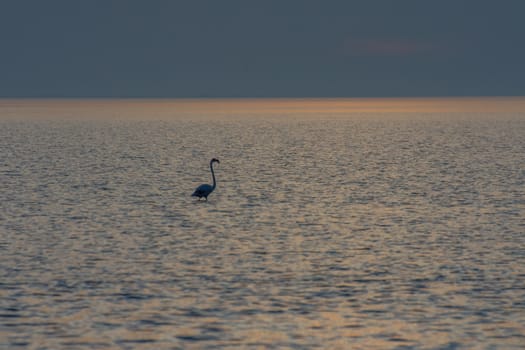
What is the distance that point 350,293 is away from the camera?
22875 millimetres

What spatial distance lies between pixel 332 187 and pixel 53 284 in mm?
28667

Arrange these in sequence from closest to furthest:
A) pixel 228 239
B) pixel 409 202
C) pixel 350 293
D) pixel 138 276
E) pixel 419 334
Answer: pixel 419 334, pixel 350 293, pixel 138 276, pixel 228 239, pixel 409 202

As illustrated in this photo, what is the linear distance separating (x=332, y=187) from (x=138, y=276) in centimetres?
2696

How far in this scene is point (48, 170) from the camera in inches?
2459

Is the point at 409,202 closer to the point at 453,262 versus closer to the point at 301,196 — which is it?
the point at 301,196

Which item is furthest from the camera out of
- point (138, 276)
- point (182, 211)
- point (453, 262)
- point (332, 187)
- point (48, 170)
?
point (48, 170)

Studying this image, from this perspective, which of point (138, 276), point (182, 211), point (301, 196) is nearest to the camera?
point (138, 276)

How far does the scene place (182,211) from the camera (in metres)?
39.8

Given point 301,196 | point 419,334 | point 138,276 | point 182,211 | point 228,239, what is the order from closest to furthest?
point 419,334, point 138,276, point 228,239, point 182,211, point 301,196

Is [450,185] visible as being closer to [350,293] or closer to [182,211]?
[182,211]

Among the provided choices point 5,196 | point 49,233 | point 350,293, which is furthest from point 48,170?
point 350,293

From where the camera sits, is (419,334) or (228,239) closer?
(419,334)

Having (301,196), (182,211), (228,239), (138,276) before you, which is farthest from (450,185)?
(138,276)

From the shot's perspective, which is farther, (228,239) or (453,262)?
(228,239)
